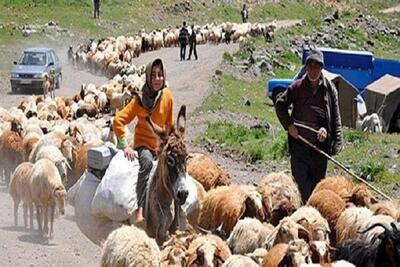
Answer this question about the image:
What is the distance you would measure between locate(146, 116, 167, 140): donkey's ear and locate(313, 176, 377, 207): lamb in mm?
2739

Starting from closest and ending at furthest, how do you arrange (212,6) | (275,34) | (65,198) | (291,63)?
(65,198) → (291,63) → (275,34) → (212,6)

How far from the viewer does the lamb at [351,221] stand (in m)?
9.73

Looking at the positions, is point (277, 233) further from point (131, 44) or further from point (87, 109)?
point (131, 44)

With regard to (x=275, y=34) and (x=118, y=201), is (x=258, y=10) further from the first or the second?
(x=118, y=201)

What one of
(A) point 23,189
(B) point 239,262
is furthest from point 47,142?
(B) point 239,262

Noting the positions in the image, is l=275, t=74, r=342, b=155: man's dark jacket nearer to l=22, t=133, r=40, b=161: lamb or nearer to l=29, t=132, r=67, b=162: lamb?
l=29, t=132, r=67, b=162: lamb

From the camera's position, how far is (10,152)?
1642cm

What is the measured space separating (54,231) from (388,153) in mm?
7470

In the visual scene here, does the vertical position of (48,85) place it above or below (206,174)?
below

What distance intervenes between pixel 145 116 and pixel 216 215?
2359 mm

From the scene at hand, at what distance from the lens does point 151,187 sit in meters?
9.21

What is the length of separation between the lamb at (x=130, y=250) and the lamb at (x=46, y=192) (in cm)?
452

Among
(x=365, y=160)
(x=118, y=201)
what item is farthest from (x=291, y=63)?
(x=118, y=201)

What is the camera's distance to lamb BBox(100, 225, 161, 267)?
8.17m
